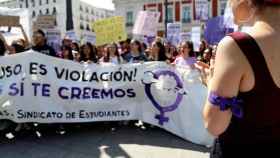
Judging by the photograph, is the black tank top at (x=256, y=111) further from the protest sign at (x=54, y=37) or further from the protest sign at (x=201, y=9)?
the protest sign at (x=201, y=9)

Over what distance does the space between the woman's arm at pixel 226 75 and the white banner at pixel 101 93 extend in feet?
15.0

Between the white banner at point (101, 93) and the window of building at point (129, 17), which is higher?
the window of building at point (129, 17)

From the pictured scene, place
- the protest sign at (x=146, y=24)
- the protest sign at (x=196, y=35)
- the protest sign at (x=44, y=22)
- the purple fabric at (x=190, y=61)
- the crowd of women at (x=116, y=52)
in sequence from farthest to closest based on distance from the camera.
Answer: the protest sign at (x=146, y=24)
the protest sign at (x=196, y=35)
the protest sign at (x=44, y=22)
the crowd of women at (x=116, y=52)
the purple fabric at (x=190, y=61)

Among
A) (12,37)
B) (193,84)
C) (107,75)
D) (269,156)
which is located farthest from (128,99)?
(12,37)

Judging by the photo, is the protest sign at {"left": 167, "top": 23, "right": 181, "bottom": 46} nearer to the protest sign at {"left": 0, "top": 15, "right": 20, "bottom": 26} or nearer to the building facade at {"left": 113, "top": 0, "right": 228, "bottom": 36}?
the protest sign at {"left": 0, "top": 15, "right": 20, "bottom": 26}

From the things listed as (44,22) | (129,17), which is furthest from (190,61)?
(129,17)

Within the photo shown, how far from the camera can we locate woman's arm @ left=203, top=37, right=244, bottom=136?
1502 mm

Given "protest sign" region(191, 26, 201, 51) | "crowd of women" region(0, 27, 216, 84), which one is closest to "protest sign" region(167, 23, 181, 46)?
"protest sign" region(191, 26, 201, 51)

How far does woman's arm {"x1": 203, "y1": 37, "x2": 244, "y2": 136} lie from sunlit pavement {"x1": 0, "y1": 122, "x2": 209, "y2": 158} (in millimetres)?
4018

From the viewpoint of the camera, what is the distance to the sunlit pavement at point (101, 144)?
562cm

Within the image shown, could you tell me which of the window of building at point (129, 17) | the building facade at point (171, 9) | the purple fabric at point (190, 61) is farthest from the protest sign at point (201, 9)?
the window of building at point (129, 17)

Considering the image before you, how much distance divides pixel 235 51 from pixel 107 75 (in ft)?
17.4

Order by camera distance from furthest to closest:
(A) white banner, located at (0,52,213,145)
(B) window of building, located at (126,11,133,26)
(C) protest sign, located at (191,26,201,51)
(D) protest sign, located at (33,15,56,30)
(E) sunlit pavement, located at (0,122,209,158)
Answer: (B) window of building, located at (126,11,133,26) < (C) protest sign, located at (191,26,201,51) < (D) protest sign, located at (33,15,56,30) < (A) white banner, located at (0,52,213,145) < (E) sunlit pavement, located at (0,122,209,158)

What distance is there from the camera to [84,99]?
656 cm
